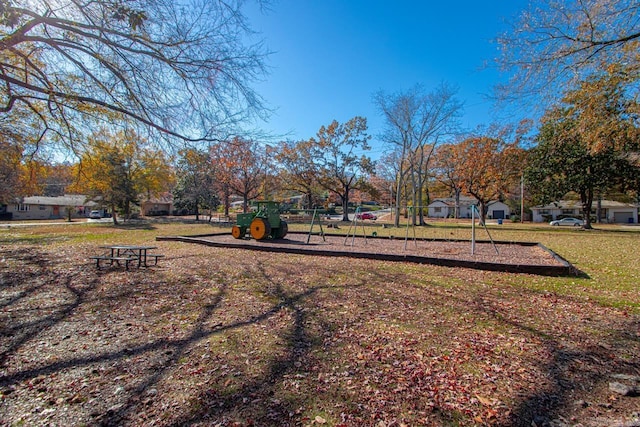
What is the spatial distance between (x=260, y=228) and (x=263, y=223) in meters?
0.27

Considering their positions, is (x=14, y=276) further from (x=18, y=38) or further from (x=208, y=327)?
(x=208, y=327)

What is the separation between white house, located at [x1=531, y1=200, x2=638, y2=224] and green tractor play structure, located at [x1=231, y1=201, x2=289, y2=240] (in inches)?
1717

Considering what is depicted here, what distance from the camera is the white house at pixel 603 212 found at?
1741 inches

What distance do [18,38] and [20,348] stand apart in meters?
6.28

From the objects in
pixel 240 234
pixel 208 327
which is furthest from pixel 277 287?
pixel 240 234

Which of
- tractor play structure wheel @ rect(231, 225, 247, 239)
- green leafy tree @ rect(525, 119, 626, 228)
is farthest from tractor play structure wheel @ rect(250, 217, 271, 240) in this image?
green leafy tree @ rect(525, 119, 626, 228)

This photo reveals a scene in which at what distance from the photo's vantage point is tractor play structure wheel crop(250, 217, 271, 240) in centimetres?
1346

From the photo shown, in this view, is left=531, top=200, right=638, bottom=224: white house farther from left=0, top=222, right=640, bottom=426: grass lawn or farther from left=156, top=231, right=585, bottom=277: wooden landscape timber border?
left=0, top=222, right=640, bottom=426: grass lawn

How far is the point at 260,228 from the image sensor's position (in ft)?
44.3

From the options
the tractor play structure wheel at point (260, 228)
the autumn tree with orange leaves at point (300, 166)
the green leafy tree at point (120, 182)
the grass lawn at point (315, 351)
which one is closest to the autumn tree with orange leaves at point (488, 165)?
the autumn tree with orange leaves at point (300, 166)

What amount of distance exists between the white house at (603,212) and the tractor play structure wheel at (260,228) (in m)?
44.5

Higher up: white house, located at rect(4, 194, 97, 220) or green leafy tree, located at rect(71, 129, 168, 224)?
green leafy tree, located at rect(71, 129, 168, 224)

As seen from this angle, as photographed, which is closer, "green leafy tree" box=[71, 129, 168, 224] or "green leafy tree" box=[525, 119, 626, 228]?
"green leafy tree" box=[525, 119, 626, 228]

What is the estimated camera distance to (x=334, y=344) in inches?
148
